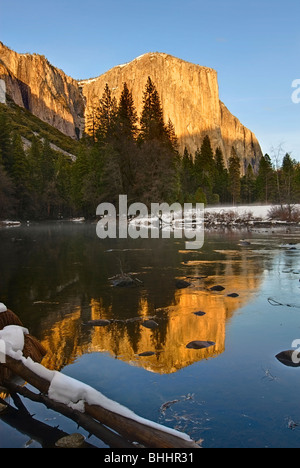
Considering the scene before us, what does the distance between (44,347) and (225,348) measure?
344 centimetres

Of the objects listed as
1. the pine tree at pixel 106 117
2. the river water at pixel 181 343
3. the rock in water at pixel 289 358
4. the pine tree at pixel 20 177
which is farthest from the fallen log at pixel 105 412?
the pine tree at pixel 20 177

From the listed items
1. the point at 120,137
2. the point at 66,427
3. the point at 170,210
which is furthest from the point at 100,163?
the point at 66,427

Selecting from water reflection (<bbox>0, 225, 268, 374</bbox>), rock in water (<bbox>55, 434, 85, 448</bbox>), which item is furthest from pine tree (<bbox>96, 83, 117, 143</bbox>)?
rock in water (<bbox>55, 434, 85, 448</bbox>)

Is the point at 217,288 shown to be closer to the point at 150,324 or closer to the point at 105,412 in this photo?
the point at 150,324

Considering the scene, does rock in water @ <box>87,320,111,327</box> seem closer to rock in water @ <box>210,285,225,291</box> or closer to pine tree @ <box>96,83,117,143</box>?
rock in water @ <box>210,285,225,291</box>

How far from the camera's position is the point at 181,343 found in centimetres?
712

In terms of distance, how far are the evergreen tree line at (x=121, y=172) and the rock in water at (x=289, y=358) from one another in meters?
44.3

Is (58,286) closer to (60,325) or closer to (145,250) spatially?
(60,325)

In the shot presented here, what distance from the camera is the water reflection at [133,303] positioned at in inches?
271

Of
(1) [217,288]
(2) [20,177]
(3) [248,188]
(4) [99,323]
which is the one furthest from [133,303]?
(3) [248,188]

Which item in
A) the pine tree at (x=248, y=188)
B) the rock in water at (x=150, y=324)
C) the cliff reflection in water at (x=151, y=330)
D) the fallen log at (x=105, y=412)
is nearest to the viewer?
the fallen log at (x=105, y=412)

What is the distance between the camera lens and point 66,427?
438cm

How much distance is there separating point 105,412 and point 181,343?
333 centimetres

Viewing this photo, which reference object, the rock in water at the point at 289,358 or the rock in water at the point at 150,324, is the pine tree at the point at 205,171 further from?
the rock in water at the point at 289,358
